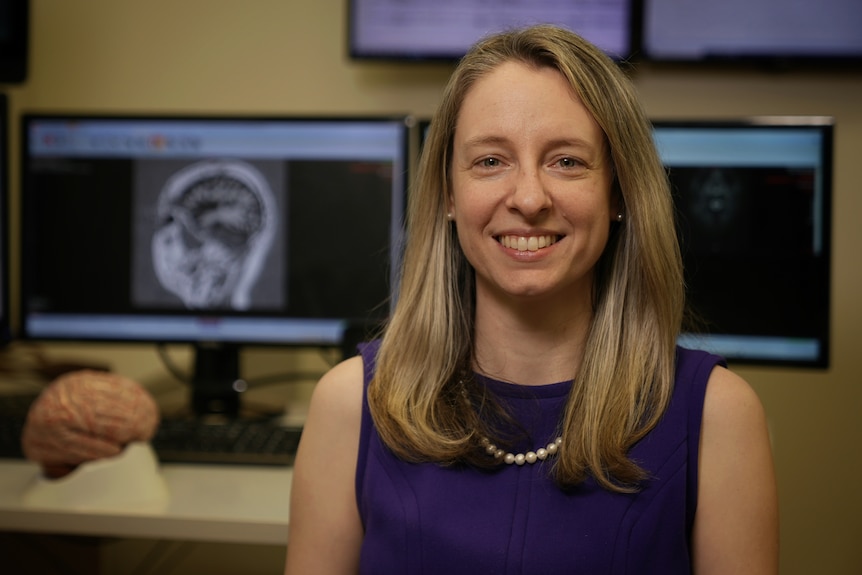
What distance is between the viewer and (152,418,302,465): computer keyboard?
1.43 meters

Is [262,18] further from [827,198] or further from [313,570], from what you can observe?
[313,570]

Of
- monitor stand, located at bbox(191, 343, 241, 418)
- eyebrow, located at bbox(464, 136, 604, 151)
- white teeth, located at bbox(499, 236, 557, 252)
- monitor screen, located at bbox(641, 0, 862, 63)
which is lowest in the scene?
monitor stand, located at bbox(191, 343, 241, 418)

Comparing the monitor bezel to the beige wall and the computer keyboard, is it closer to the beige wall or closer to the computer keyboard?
the computer keyboard

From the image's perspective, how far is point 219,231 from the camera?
66.1 inches

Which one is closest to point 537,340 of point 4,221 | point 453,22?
point 453,22

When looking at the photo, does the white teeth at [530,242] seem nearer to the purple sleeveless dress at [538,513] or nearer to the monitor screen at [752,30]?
the purple sleeveless dress at [538,513]

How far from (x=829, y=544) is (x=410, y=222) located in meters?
1.17

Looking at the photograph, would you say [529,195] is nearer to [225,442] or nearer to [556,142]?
[556,142]

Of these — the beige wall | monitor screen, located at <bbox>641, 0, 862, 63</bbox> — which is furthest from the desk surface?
monitor screen, located at <bbox>641, 0, 862, 63</bbox>

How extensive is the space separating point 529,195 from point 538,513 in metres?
0.32

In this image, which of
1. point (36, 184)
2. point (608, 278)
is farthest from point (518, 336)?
point (36, 184)

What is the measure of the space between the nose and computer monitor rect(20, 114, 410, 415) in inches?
25.4

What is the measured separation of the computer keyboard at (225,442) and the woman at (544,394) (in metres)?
0.35

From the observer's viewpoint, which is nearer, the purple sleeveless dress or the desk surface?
the purple sleeveless dress
